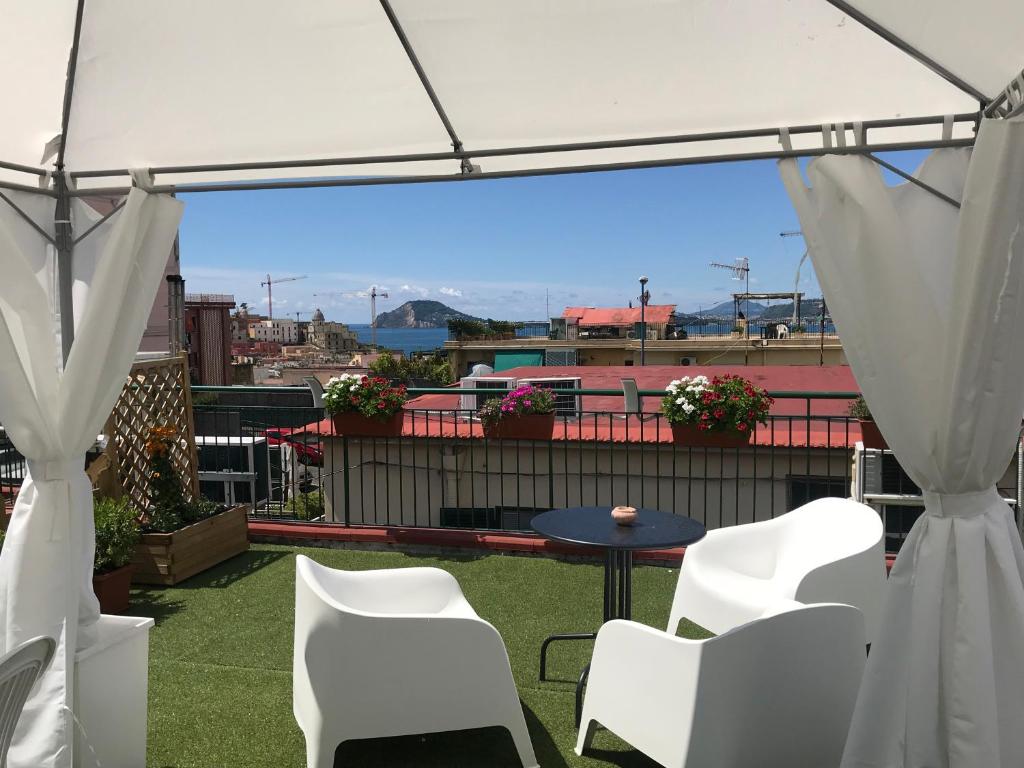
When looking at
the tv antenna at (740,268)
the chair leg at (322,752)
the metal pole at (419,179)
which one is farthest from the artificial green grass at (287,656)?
the tv antenna at (740,268)

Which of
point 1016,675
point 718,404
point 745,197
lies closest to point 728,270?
point 718,404

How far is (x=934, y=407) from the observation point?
2.22 meters

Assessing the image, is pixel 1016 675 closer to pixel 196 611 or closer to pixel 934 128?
pixel 934 128

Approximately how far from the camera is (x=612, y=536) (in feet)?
10.6

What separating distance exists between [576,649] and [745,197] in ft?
430

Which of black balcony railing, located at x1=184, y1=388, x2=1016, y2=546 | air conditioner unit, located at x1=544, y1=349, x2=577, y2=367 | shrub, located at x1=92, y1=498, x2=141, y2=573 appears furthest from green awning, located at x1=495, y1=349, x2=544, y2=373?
shrub, located at x1=92, y1=498, x2=141, y2=573

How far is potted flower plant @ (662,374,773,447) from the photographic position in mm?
5191

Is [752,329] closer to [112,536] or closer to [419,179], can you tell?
[112,536]

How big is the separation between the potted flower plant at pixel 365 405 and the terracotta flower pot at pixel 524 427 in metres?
0.72

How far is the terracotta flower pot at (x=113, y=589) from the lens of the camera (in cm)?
414

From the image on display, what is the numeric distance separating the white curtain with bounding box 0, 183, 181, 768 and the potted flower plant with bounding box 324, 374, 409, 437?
288cm

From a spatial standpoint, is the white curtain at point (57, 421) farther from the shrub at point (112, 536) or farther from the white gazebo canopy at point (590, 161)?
the shrub at point (112, 536)

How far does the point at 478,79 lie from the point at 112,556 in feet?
10.2

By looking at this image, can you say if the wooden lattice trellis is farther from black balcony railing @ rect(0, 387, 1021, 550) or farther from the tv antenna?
the tv antenna
